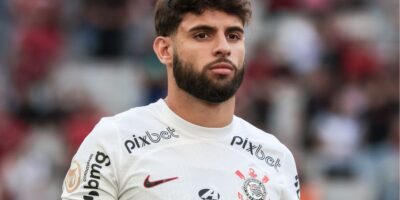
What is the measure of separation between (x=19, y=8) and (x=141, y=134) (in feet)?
30.8

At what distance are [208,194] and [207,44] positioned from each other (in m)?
0.67

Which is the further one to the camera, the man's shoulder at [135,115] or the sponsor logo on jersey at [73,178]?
the man's shoulder at [135,115]

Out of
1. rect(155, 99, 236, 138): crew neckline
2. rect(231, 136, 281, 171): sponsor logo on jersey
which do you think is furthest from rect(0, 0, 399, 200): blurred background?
rect(155, 99, 236, 138): crew neckline

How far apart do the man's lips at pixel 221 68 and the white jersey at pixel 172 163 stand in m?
0.33

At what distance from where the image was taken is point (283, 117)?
12766 millimetres

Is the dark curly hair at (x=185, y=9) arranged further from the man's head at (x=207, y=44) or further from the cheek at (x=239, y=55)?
the cheek at (x=239, y=55)

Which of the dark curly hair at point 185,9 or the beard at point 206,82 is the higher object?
the dark curly hair at point 185,9

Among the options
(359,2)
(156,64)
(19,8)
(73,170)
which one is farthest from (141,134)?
(359,2)

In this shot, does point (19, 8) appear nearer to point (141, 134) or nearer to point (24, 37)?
point (24, 37)

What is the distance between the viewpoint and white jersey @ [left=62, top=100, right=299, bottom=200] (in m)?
4.98

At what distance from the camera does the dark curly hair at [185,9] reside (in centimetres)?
516

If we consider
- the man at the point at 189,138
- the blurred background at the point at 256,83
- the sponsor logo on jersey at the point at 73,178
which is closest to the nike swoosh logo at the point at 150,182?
the man at the point at 189,138

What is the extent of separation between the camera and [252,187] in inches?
204

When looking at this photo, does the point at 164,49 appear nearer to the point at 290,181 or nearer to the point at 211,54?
the point at 211,54
